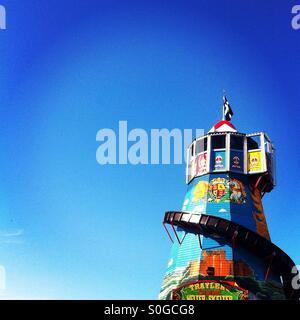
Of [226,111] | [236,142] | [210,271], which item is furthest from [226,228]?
[226,111]

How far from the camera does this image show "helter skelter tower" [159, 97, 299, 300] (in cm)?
3562

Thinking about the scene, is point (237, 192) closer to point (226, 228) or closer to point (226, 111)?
point (226, 228)

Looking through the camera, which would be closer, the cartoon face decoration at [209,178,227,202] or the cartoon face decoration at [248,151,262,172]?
the cartoon face decoration at [209,178,227,202]

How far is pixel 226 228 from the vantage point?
36625mm

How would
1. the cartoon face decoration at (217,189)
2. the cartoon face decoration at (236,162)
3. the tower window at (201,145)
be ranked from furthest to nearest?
the tower window at (201,145), the cartoon face decoration at (236,162), the cartoon face decoration at (217,189)

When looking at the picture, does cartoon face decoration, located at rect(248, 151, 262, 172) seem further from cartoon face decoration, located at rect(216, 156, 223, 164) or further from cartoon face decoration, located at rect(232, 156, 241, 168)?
cartoon face decoration, located at rect(216, 156, 223, 164)

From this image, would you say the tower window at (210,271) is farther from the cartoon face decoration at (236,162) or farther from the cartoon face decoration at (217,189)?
the cartoon face decoration at (236,162)

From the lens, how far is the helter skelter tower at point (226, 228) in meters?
35.6

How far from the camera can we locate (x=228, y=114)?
46531mm

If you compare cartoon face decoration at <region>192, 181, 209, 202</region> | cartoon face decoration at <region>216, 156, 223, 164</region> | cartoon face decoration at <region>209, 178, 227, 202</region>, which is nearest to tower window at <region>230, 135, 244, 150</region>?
cartoon face decoration at <region>216, 156, 223, 164</region>

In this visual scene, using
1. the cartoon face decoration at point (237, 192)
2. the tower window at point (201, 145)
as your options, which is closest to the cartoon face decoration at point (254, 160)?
the cartoon face decoration at point (237, 192)
